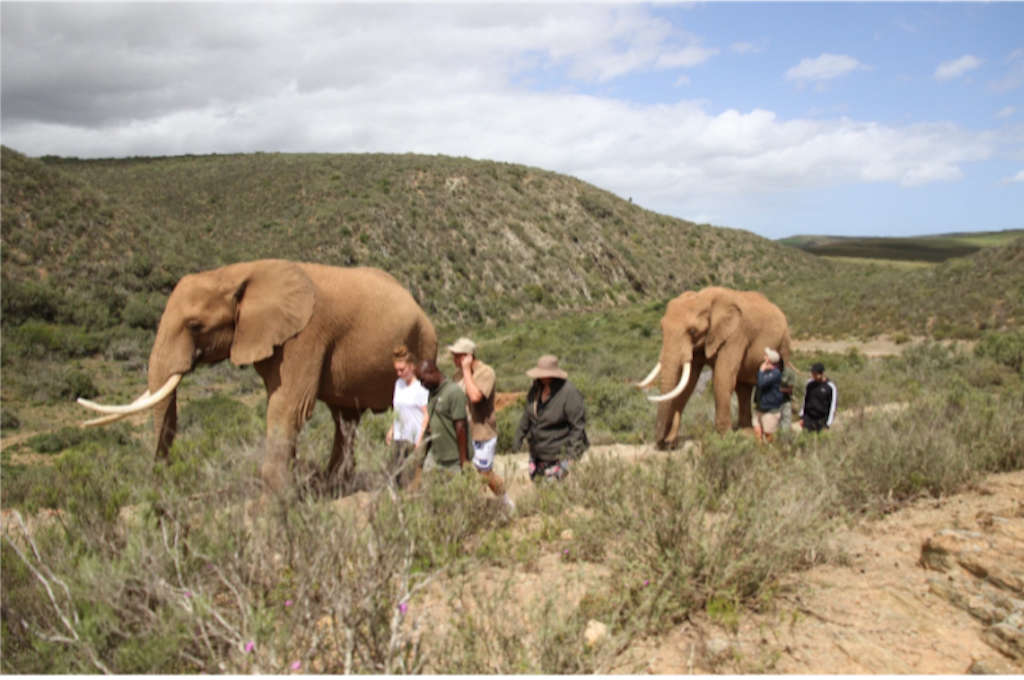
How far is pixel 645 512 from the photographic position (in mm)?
4285

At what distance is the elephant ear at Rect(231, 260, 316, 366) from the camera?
21.2ft

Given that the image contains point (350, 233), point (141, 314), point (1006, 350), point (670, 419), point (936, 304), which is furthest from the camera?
point (350, 233)

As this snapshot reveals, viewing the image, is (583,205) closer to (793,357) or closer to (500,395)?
(793,357)

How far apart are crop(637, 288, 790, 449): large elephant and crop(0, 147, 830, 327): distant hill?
19230 millimetres

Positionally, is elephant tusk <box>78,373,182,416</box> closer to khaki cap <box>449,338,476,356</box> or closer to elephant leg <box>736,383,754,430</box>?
khaki cap <box>449,338,476,356</box>

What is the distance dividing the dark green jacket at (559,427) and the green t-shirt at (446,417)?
74cm

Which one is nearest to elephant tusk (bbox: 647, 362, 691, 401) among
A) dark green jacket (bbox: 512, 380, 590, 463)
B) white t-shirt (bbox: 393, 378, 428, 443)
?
dark green jacket (bbox: 512, 380, 590, 463)

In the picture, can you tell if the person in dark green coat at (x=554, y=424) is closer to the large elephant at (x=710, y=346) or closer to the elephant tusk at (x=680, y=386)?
the large elephant at (x=710, y=346)

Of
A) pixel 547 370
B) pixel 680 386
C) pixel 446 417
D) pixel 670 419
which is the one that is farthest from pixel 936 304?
pixel 446 417

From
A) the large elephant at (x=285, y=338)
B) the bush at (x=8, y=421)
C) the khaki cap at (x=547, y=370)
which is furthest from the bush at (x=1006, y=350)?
the bush at (x=8, y=421)

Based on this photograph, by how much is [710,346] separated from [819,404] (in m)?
1.55

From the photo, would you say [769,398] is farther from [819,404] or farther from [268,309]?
[268,309]

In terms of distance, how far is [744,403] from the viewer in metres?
10.3

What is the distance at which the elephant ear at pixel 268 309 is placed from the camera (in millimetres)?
6457
